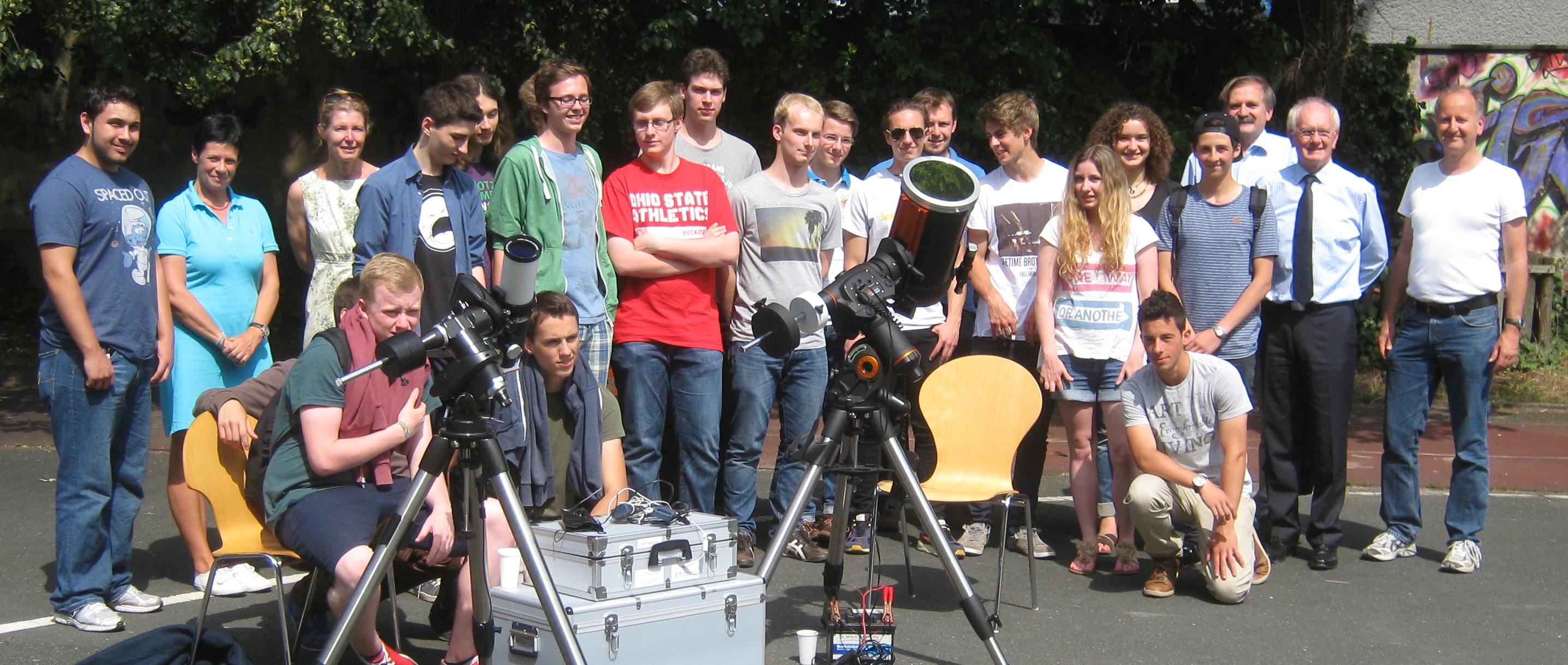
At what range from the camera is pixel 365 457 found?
4012 mm

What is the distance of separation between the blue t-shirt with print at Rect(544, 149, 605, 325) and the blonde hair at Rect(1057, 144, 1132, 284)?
2.01m

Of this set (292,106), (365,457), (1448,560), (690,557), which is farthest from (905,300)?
A: (292,106)

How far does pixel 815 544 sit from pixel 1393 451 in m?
2.64

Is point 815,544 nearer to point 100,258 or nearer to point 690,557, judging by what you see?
point 690,557

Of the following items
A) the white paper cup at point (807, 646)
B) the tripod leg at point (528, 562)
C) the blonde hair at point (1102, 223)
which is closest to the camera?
the tripod leg at point (528, 562)

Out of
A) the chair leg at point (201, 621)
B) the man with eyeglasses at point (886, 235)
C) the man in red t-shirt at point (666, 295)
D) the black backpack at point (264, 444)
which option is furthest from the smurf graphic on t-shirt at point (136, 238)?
the man with eyeglasses at point (886, 235)

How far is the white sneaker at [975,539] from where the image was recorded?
5.89 meters

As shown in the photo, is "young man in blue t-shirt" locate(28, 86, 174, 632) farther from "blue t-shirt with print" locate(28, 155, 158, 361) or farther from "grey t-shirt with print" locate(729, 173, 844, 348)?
"grey t-shirt with print" locate(729, 173, 844, 348)

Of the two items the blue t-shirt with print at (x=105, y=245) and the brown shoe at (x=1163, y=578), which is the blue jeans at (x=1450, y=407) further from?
the blue t-shirt with print at (x=105, y=245)

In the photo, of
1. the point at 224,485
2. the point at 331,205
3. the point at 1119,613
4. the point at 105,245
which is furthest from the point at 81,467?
the point at 1119,613

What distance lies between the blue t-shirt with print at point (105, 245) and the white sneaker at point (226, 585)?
35.7 inches

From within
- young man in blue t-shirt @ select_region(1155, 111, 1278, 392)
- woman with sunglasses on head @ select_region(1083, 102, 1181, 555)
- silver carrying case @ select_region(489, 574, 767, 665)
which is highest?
woman with sunglasses on head @ select_region(1083, 102, 1181, 555)

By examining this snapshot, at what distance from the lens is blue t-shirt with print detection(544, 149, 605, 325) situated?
17.2ft

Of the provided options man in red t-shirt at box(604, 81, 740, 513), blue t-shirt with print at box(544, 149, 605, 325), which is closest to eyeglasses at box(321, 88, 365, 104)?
blue t-shirt with print at box(544, 149, 605, 325)
